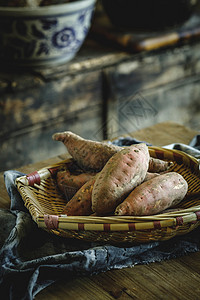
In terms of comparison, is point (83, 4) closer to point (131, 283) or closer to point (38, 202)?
point (38, 202)

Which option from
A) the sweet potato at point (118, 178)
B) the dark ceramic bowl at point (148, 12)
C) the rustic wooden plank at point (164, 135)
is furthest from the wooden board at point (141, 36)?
the sweet potato at point (118, 178)

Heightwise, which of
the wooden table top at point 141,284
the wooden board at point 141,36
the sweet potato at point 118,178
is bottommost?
the wooden table top at point 141,284

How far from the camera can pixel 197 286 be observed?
2.61 ft

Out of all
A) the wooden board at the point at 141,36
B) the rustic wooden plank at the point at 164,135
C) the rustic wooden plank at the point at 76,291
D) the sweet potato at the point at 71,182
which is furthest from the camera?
the wooden board at the point at 141,36

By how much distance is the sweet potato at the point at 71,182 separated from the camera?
103cm

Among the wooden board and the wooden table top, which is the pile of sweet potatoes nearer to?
the wooden table top

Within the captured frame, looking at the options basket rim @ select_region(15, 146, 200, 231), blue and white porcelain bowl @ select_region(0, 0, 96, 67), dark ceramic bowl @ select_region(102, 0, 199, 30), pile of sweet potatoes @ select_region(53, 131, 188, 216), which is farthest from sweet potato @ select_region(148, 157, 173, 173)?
dark ceramic bowl @ select_region(102, 0, 199, 30)

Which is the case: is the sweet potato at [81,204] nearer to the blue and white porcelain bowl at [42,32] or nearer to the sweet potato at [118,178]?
the sweet potato at [118,178]

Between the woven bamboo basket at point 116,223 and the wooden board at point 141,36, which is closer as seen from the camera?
the woven bamboo basket at point 116,223

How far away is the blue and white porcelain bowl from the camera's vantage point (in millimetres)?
1628

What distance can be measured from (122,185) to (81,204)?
105mm

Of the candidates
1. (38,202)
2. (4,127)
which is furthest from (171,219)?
(4,127)

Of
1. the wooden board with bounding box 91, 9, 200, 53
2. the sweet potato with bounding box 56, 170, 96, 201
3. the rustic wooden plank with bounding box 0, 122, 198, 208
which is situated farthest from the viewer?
the wooden board with bounding box 91, 9, 200, 53

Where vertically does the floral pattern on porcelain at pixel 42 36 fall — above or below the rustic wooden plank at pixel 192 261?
above
